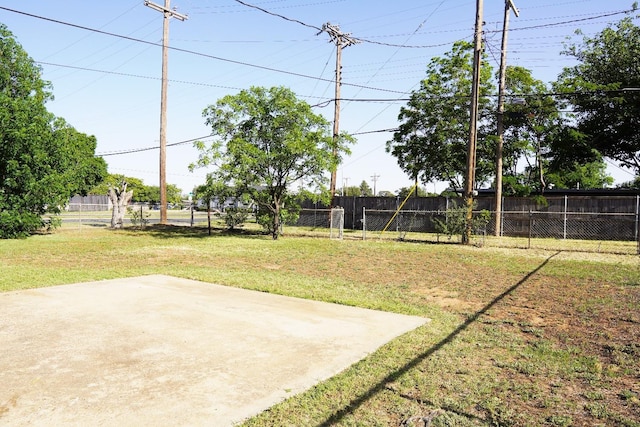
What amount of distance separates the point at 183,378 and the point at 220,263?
27.0 ft

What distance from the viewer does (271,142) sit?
1919cm

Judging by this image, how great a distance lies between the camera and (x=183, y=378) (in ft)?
13.1

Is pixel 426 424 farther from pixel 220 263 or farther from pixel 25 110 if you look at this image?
pixel 25 110

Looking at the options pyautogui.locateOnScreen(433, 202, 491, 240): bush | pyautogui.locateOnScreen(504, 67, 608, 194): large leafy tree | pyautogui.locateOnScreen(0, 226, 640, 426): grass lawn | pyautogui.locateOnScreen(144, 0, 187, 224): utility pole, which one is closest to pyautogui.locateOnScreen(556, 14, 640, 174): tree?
pyautogui.locateOnScreen(504, 67, 608, 194): large leafy tree

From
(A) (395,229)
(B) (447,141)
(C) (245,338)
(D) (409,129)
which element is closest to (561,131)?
(B) (447,141)

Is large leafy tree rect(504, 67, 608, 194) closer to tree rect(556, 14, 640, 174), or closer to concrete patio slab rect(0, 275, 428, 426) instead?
tree rect(556, 14, 640, 174)

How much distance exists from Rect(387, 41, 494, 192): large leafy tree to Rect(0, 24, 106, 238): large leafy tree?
1863 cm

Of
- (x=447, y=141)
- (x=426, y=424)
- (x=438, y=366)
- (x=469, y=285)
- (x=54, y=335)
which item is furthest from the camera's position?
(x=447, y=141)

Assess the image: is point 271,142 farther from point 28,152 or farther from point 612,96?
point 612,96

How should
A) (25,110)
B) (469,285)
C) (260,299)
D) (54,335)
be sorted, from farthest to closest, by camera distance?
(25,110), (469,285), (260,299), (54,335)

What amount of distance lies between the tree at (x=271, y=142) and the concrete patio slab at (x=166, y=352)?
1118 cm

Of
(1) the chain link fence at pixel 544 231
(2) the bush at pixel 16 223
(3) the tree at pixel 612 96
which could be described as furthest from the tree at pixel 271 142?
(3) the tree at pixel 612 96

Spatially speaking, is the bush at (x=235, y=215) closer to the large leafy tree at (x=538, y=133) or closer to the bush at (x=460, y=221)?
the bush at (x=460, y=221)

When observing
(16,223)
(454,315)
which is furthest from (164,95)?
(454,315)
